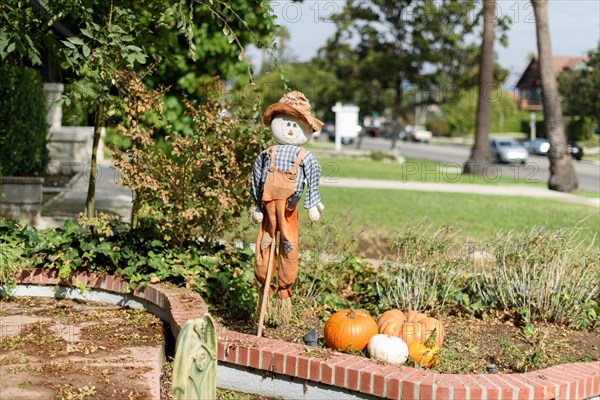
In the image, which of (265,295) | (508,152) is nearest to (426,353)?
(265,295)

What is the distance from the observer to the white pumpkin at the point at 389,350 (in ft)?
16.5

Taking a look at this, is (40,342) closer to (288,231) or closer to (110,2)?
(288,231)

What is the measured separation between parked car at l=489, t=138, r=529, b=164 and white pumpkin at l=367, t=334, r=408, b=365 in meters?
33.2

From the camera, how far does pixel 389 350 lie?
5031 millimetres

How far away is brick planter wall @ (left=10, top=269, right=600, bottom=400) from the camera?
4270 millimetres

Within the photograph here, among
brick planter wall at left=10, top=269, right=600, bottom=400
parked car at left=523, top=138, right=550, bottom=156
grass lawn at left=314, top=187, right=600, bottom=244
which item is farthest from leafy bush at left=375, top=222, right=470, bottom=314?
parked car at left=523, top=138, right=550, bottom=156

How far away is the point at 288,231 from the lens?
5.45 m

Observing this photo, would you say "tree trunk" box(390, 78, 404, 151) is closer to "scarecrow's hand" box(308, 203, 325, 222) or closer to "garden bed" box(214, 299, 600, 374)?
"garden bed" box(214, 299, 600, 374)

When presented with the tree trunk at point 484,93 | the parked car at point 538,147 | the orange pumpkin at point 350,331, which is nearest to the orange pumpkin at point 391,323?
the orange pumpkin at point 350,331

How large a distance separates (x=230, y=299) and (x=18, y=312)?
5.44 feet

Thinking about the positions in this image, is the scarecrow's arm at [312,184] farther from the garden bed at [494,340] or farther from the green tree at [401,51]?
the green tree at [401,51]

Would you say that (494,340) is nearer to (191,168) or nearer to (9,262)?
(191,168)

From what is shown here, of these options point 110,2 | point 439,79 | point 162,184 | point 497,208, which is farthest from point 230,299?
point 439,79

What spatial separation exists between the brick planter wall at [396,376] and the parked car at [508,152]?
109 feet
